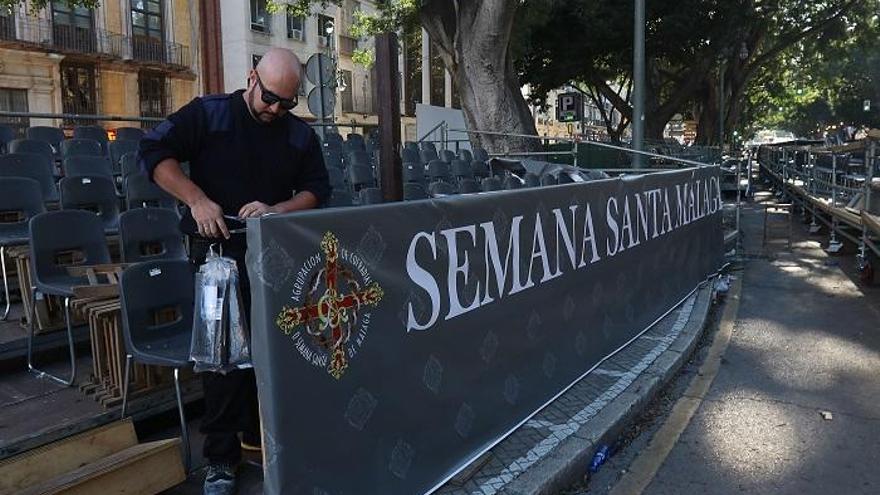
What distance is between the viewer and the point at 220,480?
10.3ft

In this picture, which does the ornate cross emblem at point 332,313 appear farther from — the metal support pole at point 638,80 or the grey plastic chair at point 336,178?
the metal support pole at point 638,80

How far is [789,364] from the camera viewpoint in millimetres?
5910

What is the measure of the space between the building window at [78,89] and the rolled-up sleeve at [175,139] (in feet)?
90.2

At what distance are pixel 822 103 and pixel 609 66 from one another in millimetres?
60275

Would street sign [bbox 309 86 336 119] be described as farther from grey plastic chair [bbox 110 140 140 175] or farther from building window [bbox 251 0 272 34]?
building window [bbox 251 0 272 34]

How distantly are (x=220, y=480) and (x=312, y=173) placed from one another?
150 cm

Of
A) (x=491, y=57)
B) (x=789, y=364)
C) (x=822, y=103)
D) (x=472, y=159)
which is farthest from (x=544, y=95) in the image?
(x=822, y=103)

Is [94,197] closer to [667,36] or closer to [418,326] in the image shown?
[418,326]

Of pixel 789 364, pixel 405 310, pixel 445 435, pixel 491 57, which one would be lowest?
pixel 789 364

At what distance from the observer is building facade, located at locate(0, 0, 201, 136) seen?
25000mm

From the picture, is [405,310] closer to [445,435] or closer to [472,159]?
[445,435]

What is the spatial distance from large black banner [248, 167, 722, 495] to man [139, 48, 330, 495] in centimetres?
53

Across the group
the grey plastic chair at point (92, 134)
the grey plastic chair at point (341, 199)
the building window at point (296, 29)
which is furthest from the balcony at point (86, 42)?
the grey plastic chair at point (341, 199)

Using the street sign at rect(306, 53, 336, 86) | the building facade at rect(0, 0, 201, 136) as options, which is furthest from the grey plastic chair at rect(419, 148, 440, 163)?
the building facade at rect(0, 0, 201, 136)
